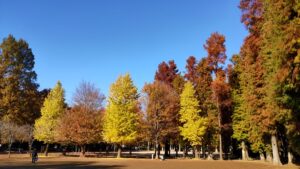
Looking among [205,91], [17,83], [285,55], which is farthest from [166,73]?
[285,55]

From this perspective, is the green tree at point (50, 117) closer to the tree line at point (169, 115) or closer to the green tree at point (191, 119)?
the tree line at point (169, 115)

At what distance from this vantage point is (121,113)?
47156 mm

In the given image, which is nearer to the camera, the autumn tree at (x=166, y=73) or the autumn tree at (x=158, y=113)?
the autumn tree at (x=158, y=113)

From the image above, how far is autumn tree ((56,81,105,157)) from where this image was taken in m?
48.1

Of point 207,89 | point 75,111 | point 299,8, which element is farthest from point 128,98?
point 299,8

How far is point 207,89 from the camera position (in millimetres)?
50250

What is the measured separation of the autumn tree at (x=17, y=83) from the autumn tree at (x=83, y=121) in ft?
50.5

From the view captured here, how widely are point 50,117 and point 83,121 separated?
8.41 m

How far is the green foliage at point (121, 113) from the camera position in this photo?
46250mm

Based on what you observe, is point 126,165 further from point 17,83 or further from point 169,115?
point 17,83

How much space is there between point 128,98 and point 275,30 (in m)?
32.1

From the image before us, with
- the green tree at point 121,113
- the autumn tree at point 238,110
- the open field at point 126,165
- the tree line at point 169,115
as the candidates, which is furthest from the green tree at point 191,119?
the open field at point 126,165

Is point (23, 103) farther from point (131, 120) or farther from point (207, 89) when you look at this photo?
point (207, 89)

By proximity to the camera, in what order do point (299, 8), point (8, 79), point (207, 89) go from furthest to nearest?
point (8, 79) < point (207, 89) < point (299, 8)
